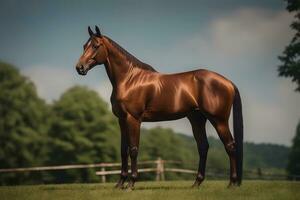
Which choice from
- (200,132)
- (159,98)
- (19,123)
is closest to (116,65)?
(159,98)

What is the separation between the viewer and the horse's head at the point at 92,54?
33.1ft

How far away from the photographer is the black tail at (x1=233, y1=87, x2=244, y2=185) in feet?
33.2

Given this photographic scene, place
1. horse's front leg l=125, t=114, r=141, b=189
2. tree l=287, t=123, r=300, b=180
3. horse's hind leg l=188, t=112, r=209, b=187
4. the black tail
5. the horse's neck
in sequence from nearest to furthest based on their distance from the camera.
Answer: horse's front leg l=125, t=114, r=141, b=189, the black tail, the horse's neck, horse's hind leg l=188, t=112, r=209, b=187, tree l=287, t=123, r=300, b=180

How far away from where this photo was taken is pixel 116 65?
10.4m

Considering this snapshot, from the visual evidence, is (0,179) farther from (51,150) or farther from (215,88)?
(215,88)

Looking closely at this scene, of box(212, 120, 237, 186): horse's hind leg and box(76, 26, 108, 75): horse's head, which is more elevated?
box(76, 26, 108, 75): horse's head

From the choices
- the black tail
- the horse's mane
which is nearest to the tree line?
the horse's mane

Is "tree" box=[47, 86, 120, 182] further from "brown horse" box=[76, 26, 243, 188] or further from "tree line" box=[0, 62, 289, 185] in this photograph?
"brown horse" box=[76, 26, 243, 188]

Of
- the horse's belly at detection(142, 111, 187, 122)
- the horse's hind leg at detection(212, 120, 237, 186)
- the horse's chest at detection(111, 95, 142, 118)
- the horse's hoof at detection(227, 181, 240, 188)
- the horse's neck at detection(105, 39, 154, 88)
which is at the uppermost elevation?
the horse's neck at detection(105, 39, 154, 88)

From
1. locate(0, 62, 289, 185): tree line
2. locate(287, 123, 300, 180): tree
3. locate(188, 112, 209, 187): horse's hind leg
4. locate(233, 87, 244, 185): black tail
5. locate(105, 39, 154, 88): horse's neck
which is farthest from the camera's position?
locate(287, 123, 300, 180): tree

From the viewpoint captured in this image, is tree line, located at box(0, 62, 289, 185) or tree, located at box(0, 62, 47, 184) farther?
tree line, located at box(0, 62, 289, 185)

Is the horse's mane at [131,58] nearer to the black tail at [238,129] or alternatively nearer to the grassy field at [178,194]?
the black tail at [238,129]

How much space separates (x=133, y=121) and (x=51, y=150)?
32.8m

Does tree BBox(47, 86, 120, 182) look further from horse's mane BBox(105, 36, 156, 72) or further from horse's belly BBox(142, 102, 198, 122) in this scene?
horse's belly BBox(142, 102, 198, 122)
